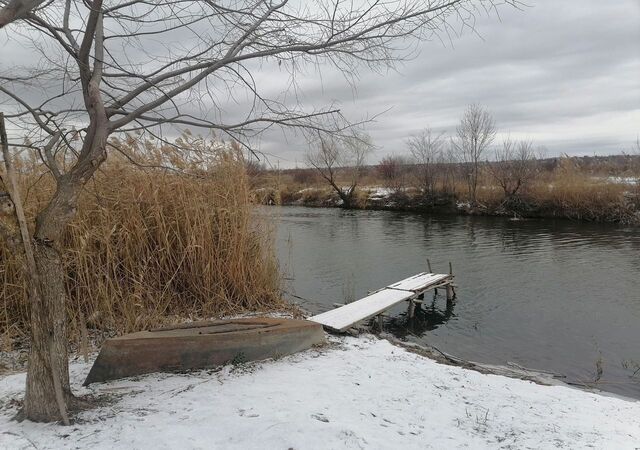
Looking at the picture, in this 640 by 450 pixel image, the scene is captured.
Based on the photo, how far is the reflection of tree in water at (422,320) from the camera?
970 cm

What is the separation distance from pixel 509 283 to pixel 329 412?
1094cm

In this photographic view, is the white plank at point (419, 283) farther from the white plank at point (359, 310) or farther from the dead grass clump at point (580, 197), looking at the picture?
the dead grass clump at point (580, 197)

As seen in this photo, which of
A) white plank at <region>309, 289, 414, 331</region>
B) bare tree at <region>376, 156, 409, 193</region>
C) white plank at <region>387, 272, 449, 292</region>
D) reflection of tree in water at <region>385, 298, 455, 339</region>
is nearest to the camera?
white plank at <region>309, 289, 414, 331</region>

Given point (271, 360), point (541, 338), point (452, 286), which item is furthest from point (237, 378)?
Answer: point (452, 286)

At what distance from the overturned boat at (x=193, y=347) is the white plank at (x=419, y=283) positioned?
603 cm

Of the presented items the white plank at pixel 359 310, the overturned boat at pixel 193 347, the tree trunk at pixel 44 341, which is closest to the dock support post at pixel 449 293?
the white plank at pixel 359 310

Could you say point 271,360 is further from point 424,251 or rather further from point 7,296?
point 424,251

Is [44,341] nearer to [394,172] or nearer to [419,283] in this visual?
[419,283]

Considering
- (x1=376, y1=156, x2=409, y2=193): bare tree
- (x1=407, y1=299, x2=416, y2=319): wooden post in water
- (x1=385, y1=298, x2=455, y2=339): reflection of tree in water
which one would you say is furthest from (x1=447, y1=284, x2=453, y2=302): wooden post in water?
(x1=376, y1=156, x2=409, y2=193): bare tree

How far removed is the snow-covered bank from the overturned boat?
0.14m

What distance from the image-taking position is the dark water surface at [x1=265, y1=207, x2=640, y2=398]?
8484 millimetres

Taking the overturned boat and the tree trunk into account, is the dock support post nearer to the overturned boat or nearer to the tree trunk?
the overturned boat

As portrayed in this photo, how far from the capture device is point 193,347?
14.5 ft

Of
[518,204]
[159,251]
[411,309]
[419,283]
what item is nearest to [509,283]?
[419,283]
